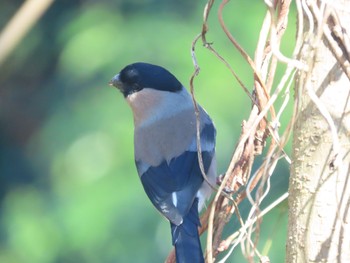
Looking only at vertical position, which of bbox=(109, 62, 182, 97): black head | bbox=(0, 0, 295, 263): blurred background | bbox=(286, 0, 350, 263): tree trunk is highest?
bbox=(286, 0, 350, 263): tree trunk

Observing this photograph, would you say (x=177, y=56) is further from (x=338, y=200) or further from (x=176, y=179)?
(x=338, y=200)

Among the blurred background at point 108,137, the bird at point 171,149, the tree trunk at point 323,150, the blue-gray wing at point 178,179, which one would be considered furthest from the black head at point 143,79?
the tree trunk at point 323,150

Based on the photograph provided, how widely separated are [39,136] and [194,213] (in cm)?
164

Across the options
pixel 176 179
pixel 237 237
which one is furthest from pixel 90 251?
pixel 237 237

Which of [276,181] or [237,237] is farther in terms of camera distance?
[276,181]

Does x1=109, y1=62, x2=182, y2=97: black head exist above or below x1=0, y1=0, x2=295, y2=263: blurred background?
above

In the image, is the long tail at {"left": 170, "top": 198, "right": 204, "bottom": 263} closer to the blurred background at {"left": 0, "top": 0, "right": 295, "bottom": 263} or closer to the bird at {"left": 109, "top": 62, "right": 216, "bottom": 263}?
the bird at {"left": 109, "top": 62, "right": 216, "bottom": 263}

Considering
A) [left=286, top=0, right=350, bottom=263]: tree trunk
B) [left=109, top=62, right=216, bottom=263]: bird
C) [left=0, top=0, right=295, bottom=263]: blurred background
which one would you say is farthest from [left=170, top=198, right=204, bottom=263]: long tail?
[left=0, top=0, right=295, bottom=263]: blurred background

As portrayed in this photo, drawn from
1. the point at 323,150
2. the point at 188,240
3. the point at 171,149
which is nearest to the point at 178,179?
the point at 171,149

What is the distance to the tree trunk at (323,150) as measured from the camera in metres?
1.02

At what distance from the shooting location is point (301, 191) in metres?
1.06

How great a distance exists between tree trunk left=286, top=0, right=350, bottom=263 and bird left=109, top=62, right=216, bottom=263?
45 centimetres

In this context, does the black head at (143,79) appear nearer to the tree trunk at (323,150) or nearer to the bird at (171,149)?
the bird at (171,149)

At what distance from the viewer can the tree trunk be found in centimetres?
102
